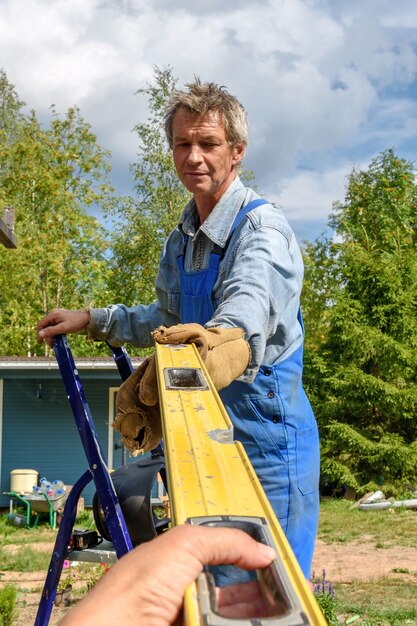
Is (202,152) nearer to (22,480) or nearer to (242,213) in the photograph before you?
(242,213)

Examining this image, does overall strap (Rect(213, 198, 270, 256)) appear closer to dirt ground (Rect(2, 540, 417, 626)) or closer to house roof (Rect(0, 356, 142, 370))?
dirt ground (Rect(2, 540, 417, 626))

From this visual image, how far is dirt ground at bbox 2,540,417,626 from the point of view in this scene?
7332mm

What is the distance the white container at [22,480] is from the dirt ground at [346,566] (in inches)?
121

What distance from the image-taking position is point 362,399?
1373cm

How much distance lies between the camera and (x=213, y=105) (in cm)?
198

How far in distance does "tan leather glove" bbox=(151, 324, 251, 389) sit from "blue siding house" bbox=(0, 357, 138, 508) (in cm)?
1253

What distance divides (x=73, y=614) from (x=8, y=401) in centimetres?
1442

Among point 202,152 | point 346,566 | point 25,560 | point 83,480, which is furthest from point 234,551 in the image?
point 25,560

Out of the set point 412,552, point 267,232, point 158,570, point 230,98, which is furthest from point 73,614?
point 412,552

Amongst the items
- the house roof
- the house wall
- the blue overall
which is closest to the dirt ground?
the house wall

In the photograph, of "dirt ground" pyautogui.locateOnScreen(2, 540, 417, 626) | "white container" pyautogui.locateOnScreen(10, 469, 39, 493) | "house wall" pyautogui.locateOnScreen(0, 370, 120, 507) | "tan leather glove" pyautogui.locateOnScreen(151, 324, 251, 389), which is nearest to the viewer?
"tan leather glove" pyautogui.locateOnScreen(151, 324, 251, 389)

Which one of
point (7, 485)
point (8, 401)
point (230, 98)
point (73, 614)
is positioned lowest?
point (7, 485)

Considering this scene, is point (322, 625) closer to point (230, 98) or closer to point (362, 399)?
point (230, 98)

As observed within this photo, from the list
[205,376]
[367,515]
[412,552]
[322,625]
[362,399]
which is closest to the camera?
[322,625]
